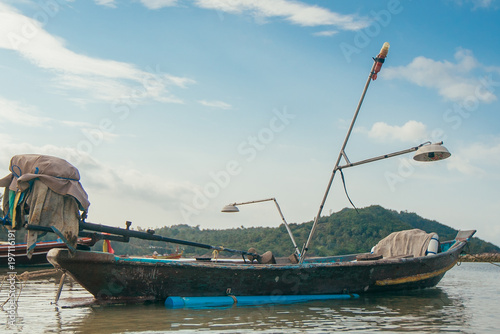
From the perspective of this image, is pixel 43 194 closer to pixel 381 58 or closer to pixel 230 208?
pixel 230 208

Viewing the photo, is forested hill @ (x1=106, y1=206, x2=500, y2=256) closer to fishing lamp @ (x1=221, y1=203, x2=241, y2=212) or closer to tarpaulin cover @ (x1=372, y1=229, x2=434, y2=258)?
tarpaulin cover @ (x1=372, y1=229, x2=434, y2=258)

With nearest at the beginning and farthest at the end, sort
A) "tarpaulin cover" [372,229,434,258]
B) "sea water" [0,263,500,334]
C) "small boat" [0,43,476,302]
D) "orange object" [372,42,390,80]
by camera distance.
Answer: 1. "sea water" [0,263,500,334]
2. "small boat" [0,43,476,302]
3. "orange object" [372,42,390,80]
4. "tarpaulin cover" [372,229,434,258]

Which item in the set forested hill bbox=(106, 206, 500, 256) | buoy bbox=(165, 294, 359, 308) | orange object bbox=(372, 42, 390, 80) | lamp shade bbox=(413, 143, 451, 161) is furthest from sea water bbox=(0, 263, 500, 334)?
forested hill bbox=(106, 206, 500, 256)

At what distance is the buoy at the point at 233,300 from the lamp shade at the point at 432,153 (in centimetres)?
365

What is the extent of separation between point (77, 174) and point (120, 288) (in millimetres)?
2240

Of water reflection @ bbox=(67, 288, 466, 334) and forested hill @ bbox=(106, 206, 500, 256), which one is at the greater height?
forested hill @ bbox=(106, 206, 500, 256)

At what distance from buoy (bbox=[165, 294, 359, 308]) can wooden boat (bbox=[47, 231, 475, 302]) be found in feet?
0.37

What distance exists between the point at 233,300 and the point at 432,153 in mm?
4997

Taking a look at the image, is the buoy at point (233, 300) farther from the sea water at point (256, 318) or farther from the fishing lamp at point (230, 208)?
the fishing lamp at point (230, 208)

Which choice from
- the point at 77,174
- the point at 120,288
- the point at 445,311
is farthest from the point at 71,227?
the point at 445,311

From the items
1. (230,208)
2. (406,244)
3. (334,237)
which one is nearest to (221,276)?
(230,208)

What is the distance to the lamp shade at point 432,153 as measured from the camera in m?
9.08

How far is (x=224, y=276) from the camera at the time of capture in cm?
920

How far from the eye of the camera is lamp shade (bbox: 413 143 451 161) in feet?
29.8
